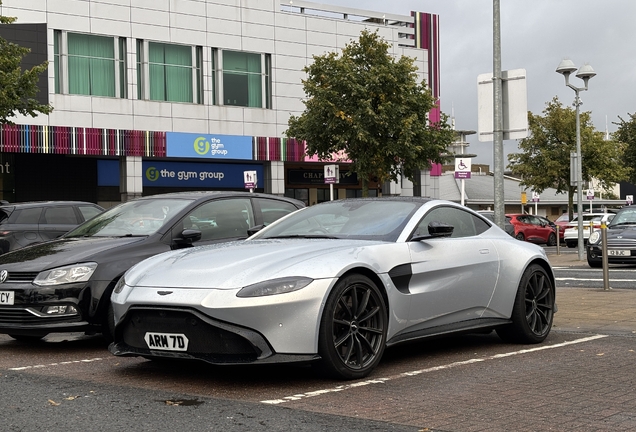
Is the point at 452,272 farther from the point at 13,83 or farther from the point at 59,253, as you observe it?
the point at 13,83

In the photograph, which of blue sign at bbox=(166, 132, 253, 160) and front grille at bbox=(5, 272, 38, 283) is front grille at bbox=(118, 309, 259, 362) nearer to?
front grille at bbox=(5, 272, 38, 283)

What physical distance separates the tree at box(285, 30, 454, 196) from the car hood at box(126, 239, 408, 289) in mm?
26839

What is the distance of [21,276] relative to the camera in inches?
315

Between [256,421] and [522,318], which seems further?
[522,318]

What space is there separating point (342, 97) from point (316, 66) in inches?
61.5

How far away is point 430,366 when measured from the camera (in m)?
6.95

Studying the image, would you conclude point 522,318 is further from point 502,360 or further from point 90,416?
point 90,416

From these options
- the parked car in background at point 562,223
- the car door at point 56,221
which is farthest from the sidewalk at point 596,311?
the parked car in background at point 562,223

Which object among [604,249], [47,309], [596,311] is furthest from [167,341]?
[604,249]

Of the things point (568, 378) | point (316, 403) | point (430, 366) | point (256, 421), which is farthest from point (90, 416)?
point (568, 378)

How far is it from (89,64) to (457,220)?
109ft

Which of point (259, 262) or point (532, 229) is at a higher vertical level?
point (259, 262)

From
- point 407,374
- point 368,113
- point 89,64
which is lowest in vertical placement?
point 407,374

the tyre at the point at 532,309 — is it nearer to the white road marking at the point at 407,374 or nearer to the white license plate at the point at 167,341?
the white road marking at the point at 407,374
